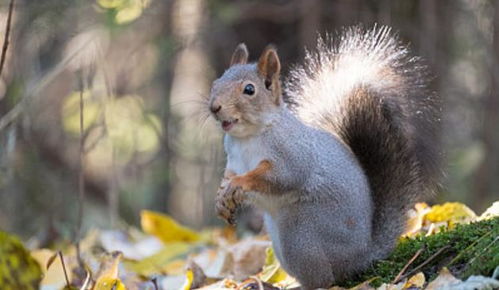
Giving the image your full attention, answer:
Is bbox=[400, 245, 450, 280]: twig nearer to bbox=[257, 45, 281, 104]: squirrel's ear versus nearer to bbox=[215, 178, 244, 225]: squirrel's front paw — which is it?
bbox=[215, 178, 244, 225]: squirrel's front paw

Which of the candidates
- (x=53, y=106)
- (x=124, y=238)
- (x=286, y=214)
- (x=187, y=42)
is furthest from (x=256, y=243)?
(x=53, y=106)

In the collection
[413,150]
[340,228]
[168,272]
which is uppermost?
[413,150]

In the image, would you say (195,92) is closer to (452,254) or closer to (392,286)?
A: (452,254)

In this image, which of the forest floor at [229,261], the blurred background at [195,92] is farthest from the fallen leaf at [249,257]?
the blurred background at [195,92]

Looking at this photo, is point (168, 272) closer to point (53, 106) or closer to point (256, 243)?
point (256, 243)

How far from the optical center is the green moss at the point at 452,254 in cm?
208

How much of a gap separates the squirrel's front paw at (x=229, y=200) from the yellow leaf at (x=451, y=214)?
2.44ft

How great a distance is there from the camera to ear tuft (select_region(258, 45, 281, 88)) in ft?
8.50

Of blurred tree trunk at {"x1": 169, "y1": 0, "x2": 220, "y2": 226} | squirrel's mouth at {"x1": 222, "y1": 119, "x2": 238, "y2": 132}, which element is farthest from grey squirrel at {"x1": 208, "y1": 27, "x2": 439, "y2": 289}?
blurred tree trunk at {"x1": 169, "y1": 0, "x2": 220, "y2": 226}

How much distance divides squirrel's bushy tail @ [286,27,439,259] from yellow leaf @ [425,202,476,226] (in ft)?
0.72

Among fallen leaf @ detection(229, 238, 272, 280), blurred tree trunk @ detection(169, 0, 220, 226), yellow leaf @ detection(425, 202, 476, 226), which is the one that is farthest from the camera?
blurred tree trunk @ detection(169, 0, 220, 226)

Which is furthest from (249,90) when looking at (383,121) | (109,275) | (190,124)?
(190,124)

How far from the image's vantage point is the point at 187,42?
530cm

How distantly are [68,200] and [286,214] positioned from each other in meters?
3.34
